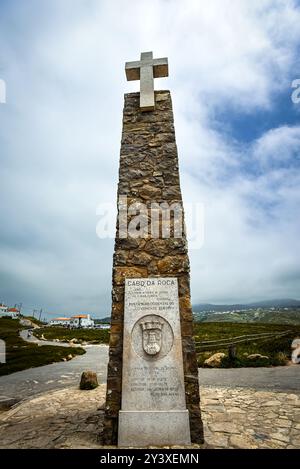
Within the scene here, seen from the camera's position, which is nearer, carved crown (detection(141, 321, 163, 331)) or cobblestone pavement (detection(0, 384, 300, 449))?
cobblestone pavement (detection(0, 384, 300, 449))

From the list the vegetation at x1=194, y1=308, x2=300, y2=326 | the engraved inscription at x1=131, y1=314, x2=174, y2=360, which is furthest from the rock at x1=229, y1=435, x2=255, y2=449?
the vegetation at x1=194, y1=308, x2=300, y2=326

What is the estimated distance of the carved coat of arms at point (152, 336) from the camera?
4177 mm

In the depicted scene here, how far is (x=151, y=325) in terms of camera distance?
4.33 meters

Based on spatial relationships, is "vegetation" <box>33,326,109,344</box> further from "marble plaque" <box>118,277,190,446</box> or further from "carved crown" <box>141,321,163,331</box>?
"carved crown" <box>141,321,163,331</box>

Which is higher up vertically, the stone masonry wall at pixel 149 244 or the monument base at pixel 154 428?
the stone masonry wall at pixel 149 244

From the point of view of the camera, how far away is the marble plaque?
12.9 ft

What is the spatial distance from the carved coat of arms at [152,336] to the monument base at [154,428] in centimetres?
86

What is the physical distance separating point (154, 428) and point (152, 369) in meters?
0.77

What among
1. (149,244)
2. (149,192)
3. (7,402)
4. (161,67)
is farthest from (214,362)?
(161,67)

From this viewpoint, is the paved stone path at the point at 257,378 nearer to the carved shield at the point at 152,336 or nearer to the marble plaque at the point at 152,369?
the marble plaque at the point at 152,369

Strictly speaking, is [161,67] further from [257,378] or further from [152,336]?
[257,378]

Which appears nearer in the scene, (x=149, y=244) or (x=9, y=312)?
(x=149, y=244)

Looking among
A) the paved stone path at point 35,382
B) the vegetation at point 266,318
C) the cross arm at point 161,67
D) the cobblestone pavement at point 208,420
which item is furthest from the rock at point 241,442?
the vegetation at point 266,318

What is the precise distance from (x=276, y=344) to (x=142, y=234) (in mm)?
12311
